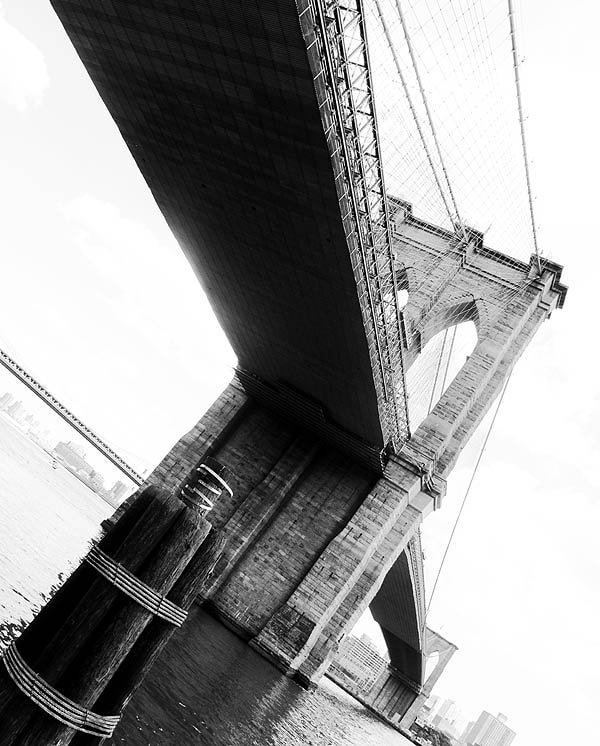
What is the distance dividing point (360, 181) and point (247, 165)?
6.28ft

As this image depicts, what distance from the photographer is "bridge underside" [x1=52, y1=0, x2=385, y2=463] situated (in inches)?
319

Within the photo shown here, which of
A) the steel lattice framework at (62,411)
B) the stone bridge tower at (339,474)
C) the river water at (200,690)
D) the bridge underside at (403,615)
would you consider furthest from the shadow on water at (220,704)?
the steel lattice framework at (62,411)

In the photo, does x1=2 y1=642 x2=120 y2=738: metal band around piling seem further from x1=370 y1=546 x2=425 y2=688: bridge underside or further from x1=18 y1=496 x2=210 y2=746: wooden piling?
x1=370 y1=546 x2=425 y2=688: bridge underside

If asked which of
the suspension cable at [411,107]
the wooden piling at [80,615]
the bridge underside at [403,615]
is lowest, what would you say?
the wooden piling at [80,615]

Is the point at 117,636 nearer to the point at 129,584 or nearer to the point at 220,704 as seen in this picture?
the point at 129,584

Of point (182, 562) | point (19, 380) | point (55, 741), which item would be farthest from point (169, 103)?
point (19, 380)

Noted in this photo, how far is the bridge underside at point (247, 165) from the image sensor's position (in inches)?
319

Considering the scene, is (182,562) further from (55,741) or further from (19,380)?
(19,380)

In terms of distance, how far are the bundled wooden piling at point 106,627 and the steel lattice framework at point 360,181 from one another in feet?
20.0

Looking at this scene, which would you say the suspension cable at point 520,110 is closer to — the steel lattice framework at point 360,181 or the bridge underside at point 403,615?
the steel lattice framework at point 360,181

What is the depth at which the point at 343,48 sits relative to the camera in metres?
7.89

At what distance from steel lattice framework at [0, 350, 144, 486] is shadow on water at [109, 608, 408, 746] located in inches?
1617

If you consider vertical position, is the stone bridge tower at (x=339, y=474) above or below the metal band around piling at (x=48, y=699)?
above

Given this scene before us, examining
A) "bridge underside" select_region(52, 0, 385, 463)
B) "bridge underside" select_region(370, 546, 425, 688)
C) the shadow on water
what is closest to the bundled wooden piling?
the shadow on water
